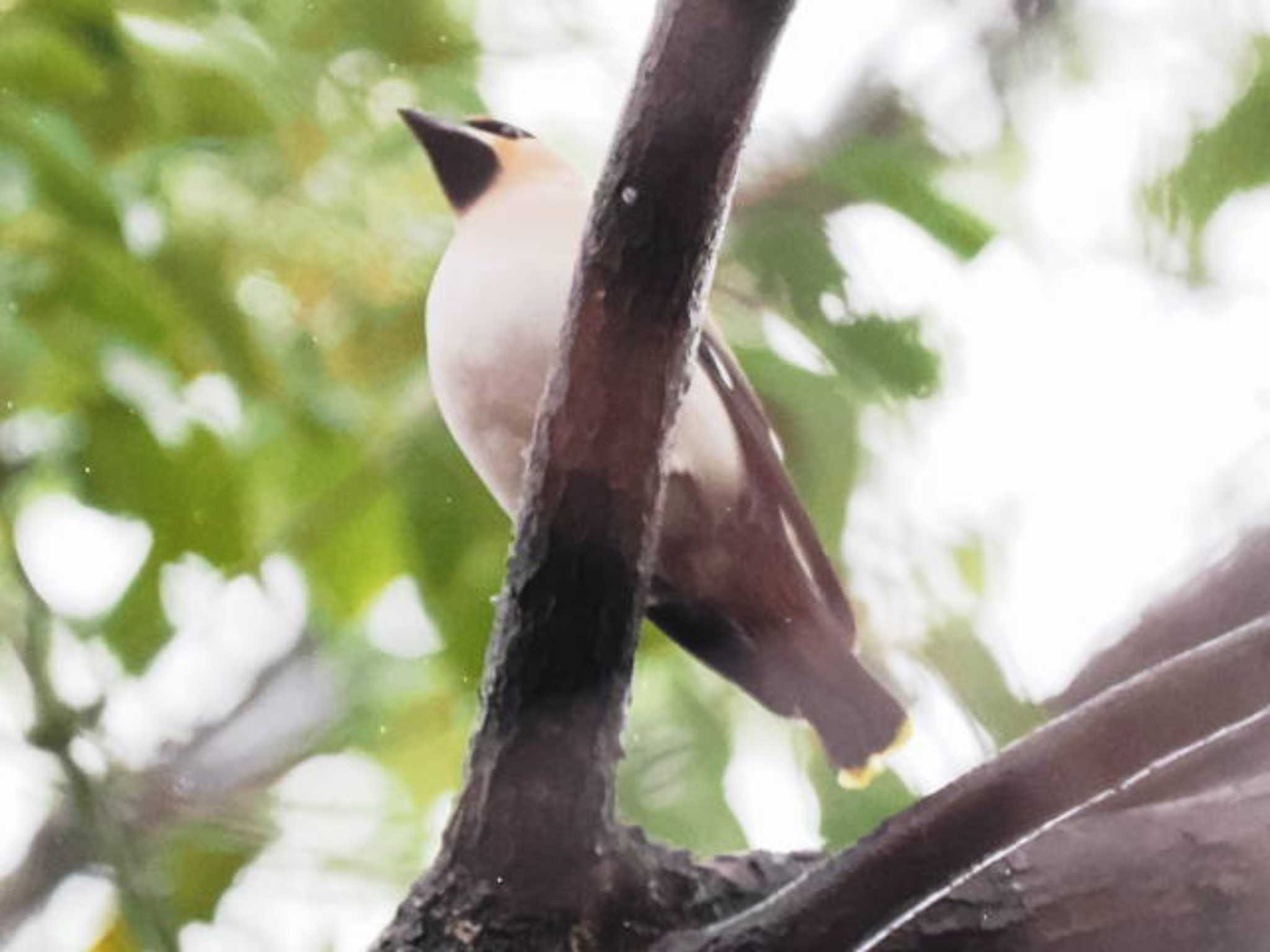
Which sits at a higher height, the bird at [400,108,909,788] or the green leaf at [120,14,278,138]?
the green leaf at [120,14,278,138]

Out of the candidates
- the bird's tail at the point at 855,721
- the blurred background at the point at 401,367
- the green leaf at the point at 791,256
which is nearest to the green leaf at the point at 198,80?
the blurred background at the point at 401,367

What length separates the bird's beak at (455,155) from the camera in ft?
2.37

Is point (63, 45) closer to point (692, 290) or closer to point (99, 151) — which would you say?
point (99, 151)

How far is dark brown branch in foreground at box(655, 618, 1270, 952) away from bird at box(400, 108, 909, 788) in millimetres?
145

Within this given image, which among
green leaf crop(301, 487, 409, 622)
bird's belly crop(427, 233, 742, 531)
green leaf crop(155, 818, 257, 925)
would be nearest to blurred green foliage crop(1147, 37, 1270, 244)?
bird's belly crop(427, 233, 742, 531)

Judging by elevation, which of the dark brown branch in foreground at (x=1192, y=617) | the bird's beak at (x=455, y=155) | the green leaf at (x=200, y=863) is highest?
the bird's beak at (x=455, y=155)

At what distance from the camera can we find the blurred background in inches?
25.0

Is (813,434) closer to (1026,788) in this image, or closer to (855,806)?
(855,806)

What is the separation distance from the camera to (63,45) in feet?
2.09

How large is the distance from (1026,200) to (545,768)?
0.30 meters

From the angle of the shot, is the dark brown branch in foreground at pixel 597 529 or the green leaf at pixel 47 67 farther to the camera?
the green leaf at pixel 47 67

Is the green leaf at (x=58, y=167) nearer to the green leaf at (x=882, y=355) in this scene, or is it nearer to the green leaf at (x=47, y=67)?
the green leaf at (x=47, y=67)

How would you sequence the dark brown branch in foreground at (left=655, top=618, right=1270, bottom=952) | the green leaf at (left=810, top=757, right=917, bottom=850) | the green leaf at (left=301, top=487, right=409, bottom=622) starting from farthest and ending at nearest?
the green leaf at (left=301, top=487, right=409, bottom=622) < the green leaf at (left=810, top=757, right=917, bottom=850) < the dark brown branch in foreground at (left=655, top=618, right=1270, bottom=952)

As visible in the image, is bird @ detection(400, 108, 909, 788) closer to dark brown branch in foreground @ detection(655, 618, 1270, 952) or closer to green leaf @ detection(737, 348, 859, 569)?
green leaf @ detection(737, 348, 859, 569)
